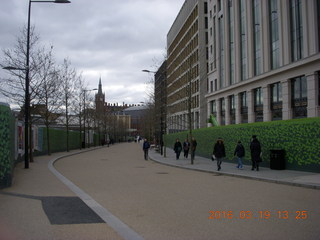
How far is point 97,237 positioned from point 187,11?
66.3 m

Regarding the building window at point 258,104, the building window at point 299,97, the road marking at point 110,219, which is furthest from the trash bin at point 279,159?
the building window at point 258,104

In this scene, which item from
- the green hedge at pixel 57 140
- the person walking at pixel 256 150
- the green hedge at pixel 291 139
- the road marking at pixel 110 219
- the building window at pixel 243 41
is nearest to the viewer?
the road marking at pixel 110 219

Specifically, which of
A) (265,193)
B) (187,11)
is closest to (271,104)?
(265,193)

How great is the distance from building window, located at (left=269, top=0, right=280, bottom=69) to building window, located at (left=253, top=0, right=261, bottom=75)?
2.22 meters

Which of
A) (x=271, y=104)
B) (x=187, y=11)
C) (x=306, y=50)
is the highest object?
(x=187, y=11)

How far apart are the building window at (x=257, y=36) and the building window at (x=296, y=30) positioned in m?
5.77

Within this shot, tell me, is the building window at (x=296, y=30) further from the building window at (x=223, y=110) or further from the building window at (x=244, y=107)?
the building window at (x=223, y=110)

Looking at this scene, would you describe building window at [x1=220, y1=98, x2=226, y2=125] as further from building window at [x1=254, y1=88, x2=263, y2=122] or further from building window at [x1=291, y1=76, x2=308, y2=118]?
building window at [x1=291, y1=76, x2=308, y2=118]

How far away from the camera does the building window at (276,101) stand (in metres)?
31.6

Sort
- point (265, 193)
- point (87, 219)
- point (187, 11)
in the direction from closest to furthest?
point (87, 219)
point (265, 193)
point (187, 11)

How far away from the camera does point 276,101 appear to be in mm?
32188

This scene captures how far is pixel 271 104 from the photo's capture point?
33094 mm

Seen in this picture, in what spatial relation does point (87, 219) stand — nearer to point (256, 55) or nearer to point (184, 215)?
point (184, 215)
